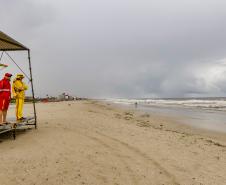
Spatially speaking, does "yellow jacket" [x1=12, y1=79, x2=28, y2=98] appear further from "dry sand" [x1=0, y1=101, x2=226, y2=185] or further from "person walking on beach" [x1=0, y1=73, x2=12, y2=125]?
"dry sand" [x1=0, y1=101, x2=226, y2=185]

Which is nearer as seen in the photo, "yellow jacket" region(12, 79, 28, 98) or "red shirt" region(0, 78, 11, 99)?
"red shirt" region(0, 78, 11, 99)

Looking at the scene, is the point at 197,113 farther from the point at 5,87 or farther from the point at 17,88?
the point at 5,87

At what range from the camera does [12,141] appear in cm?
1142

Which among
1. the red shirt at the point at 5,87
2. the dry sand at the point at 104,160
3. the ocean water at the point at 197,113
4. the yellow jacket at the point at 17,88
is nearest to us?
the dry sand at the point at 104,160

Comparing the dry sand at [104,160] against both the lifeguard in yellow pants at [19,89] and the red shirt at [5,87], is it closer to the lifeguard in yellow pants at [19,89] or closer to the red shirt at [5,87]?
the lifeguard in yellow pants at [19,89]

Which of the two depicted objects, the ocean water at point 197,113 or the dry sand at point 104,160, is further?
the ocean water at point 197,113

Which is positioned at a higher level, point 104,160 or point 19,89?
point 19,89

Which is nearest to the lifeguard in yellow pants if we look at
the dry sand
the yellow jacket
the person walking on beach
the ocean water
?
the yellow jacket

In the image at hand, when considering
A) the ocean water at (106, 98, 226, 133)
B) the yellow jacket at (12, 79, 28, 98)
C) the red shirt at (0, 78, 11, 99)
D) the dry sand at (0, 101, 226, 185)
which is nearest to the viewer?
the dry sand at (0, 101, 226, 185)

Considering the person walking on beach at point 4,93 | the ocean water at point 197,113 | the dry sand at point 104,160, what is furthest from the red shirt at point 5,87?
the ocean water at point 197,113

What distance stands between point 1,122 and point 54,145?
3.40m

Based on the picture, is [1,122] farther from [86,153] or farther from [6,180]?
[6,180]

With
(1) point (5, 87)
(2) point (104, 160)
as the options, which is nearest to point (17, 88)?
(1) point (5, 87)

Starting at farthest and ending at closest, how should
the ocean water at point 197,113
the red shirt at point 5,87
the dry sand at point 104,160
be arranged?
the ocean water at point 197,113, the red shirt at point 5,87, the dry sand at point 104,160
